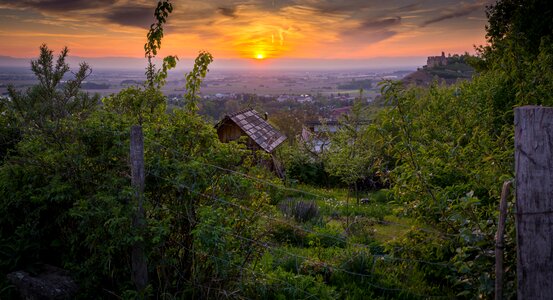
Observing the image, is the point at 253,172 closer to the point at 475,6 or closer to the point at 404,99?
the point at 404,99

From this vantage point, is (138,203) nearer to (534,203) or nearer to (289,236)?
(534,203)

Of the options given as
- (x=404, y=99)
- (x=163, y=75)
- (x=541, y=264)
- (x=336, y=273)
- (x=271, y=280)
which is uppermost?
(x=163, y=75)

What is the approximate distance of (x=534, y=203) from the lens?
2.45 meters

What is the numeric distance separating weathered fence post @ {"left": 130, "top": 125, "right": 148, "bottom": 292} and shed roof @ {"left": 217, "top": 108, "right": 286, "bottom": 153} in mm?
12638

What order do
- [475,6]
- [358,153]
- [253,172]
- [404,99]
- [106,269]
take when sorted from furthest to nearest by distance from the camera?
1. [475,6]
2. [358,153]
3. [253,172]
4. [106,269]
5. [404,99]

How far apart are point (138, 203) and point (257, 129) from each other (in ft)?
50.2

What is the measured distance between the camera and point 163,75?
6352 millimetres

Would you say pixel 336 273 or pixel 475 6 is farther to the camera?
pixel 475 6

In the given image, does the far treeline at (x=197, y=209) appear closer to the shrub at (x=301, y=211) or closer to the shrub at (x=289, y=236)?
the shrub at (x=289, y=236)

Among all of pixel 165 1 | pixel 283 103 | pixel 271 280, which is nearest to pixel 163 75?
pixel 165 1

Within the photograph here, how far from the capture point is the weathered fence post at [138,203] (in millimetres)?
4332

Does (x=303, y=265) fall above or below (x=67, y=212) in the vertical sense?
below

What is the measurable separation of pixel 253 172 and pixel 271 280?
1.31 meters

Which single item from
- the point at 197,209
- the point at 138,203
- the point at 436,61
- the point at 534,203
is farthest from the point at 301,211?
the point at 436,61
